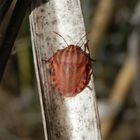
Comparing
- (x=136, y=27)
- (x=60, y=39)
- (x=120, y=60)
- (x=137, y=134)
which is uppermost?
(x=60, y=39)

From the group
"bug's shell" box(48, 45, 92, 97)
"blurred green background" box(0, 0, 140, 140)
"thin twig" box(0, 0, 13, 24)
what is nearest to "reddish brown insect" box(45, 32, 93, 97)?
"bug's shell" box(48, 45, 92, 97)

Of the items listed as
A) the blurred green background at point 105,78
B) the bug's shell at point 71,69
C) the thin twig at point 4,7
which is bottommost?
the blurred green background at point 105,78

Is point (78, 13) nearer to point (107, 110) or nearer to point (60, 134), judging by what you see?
point (60, 134)

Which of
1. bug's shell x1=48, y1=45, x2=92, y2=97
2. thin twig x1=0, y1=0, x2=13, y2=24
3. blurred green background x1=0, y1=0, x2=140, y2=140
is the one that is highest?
thin twig x1=0, y1=0, x2=13, y2=24

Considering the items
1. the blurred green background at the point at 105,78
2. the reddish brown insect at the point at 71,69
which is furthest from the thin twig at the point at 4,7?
the blurred green background at the point at 105,78

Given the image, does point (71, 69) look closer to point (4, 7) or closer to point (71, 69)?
point (71, 69)

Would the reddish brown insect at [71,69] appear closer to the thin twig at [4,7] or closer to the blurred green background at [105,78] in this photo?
the thin twig at [4,7]

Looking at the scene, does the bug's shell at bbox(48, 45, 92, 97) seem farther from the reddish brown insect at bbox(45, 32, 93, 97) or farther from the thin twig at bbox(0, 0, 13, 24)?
the thin twig at bbox(0, 0, 13, 24)

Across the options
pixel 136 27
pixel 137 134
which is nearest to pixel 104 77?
pixel 137 134
